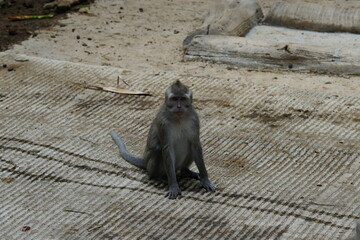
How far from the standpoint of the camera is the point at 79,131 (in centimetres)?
651

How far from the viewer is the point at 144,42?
32.4ft

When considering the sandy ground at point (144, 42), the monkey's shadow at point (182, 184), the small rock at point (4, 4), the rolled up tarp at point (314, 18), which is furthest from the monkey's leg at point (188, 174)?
the small rock at point (4, 4)

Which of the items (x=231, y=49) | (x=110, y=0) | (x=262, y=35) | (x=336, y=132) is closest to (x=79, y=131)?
(x=336, y=132)

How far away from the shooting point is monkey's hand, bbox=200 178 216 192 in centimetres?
543

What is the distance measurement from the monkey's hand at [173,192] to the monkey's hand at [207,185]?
0.19 meters

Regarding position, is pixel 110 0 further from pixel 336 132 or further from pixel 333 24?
pixel 336 132

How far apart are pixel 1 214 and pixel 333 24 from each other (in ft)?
19.5

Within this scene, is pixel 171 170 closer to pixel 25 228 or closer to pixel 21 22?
pixel 25 228

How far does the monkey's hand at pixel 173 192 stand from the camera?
534 cm

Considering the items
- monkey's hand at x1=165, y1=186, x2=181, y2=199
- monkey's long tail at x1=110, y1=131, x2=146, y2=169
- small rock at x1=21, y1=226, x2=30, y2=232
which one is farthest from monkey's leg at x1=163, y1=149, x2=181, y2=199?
small rock at x1=21, y1=226, x2=30, y2=232

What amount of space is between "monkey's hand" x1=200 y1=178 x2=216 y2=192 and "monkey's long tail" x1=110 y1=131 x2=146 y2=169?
1.75 ft

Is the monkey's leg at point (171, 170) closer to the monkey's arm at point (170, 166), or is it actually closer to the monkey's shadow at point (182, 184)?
the monkey's arm at point (170, 166)

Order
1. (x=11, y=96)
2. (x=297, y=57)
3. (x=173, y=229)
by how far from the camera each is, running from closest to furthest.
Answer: (x=173, y=229), (x=11, y=96), (x=297, y=57)

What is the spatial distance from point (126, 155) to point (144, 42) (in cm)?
415
